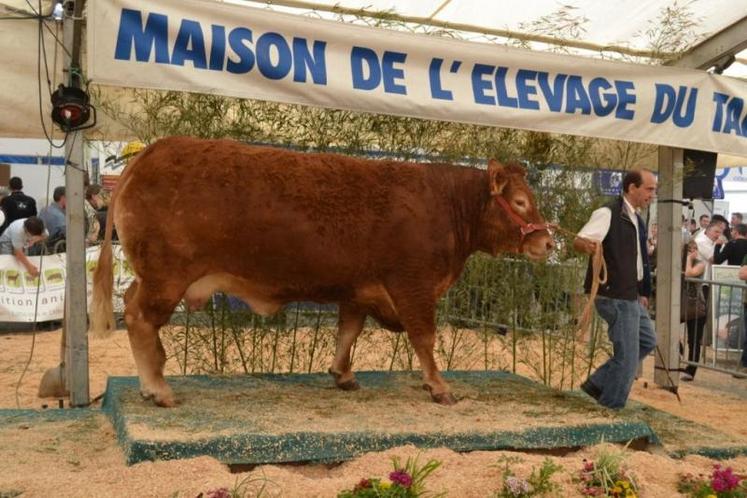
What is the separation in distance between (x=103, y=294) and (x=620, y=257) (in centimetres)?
307

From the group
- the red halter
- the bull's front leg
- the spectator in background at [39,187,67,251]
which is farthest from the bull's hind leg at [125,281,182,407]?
the spectator in background at [39,187,67,251]

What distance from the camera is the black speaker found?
6.78 m

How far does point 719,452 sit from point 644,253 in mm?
1281

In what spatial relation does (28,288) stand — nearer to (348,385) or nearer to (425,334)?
(348,385)

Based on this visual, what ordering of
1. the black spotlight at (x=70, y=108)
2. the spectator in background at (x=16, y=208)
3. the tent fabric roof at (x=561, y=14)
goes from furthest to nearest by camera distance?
1. the spectator in background at (x=16, y=208)
2. the tent fabric roof at (x=561, y=14)
3. the black spotlight at (x=70, y=108)

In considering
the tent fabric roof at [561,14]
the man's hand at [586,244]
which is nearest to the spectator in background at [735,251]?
the tent fabric roof at [561,14]

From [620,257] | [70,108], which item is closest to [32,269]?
[70,108]

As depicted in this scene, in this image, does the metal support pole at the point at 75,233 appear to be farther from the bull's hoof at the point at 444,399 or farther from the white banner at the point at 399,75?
the bull's hoof at the point at 444,399

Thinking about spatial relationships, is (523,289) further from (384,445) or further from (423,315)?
(384,445)

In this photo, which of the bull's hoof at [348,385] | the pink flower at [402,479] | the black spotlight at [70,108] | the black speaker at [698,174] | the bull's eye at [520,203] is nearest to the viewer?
the pink flower at [402,479]

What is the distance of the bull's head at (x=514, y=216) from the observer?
4820 mm

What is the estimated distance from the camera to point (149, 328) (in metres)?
4.28

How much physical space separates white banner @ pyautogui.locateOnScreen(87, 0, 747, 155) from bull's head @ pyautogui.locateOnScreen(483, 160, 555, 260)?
1.94ft

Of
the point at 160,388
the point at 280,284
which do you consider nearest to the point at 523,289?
the point at 280,284
